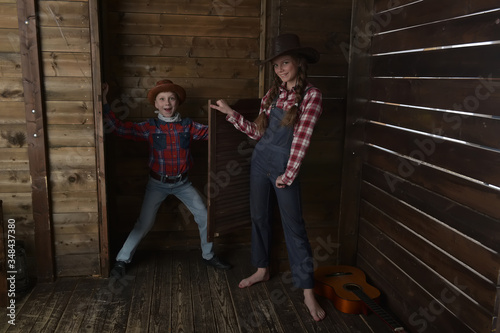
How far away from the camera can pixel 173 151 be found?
11.4 ft

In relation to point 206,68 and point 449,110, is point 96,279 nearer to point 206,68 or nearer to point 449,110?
point 206,68

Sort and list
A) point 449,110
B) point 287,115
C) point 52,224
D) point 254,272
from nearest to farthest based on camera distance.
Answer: point 449,110, point 287,115, point 52,224, point 254,272

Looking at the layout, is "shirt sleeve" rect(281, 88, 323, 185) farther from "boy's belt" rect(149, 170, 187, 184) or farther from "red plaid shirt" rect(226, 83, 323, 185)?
"boy's belt" rect(149, 170, 187, 184)

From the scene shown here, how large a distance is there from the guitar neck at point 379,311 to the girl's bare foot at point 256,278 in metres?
0.67

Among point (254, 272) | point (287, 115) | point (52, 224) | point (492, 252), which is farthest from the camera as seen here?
point (254, 272)

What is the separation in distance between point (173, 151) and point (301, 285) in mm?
1370

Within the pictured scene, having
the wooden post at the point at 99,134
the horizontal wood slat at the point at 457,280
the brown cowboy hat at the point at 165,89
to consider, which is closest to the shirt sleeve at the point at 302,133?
the horizontal wood slat at the point at 457,280

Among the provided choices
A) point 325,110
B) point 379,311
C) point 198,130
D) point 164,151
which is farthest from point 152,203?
point 379,311

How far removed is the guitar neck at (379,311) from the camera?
2748 mm

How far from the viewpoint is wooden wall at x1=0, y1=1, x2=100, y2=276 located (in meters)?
3.06

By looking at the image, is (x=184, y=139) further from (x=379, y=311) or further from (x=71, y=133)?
(x=379, y=311)

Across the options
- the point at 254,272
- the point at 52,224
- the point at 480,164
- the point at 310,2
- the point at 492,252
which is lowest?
the point at 254,272

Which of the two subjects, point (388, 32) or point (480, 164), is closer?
point (480, 164)

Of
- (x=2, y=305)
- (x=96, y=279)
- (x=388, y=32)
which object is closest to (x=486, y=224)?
(x=388, y=32)
